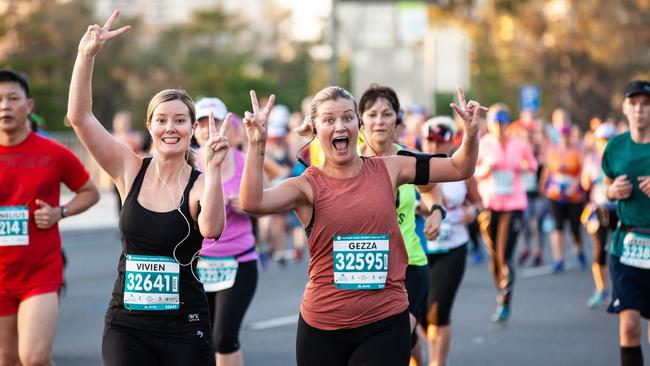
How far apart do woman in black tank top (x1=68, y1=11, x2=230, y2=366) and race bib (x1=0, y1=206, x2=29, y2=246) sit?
1446 millimetres

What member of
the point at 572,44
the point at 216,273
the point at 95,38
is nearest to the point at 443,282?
the point at 216,273

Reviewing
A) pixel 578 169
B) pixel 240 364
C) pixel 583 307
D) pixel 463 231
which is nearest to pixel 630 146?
pixel 463 231

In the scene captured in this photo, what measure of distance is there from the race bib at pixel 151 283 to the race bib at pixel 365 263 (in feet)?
2.49

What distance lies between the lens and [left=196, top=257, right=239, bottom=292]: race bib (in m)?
7.71

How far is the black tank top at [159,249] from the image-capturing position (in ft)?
18.2

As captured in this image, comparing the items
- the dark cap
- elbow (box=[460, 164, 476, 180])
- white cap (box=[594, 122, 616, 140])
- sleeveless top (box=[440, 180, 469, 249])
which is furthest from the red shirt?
white cap (box=[594, 122, 616, 140])

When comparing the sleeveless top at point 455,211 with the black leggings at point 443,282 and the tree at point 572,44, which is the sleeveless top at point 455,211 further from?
the tree at point 572,44

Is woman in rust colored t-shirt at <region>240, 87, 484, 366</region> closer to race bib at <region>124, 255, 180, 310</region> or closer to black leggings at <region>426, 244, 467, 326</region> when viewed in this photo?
race bib at <region>124, 255, 180, 310</region>

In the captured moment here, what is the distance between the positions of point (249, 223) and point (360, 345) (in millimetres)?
2722

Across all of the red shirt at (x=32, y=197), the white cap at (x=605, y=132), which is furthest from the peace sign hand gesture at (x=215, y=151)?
the white cap at (x=605, y=132)

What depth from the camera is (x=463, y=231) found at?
29.6ft

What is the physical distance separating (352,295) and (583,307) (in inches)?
324

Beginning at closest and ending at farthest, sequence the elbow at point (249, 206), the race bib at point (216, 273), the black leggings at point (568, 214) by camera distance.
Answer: the elbow at point (249, 206) < the race bib at point (216, 273) < the black leggings at point (568, 214)

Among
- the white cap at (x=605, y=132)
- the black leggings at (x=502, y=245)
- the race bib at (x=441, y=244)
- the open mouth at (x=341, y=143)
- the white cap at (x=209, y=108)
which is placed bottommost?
the black leggings at (x=502, y=245)
